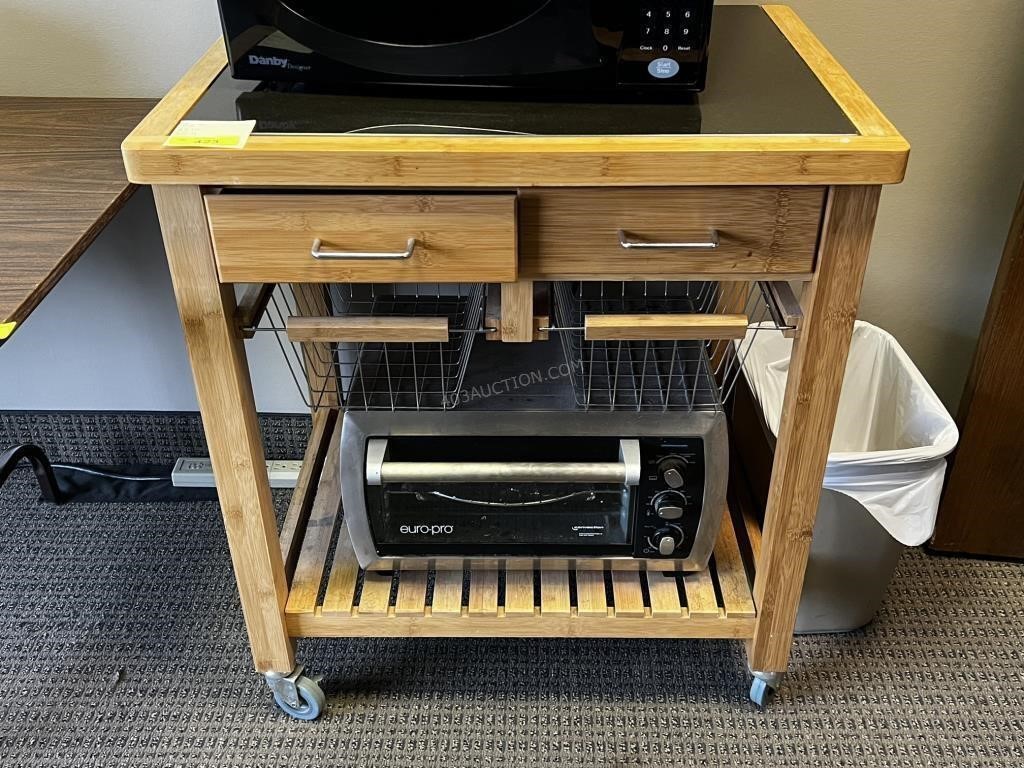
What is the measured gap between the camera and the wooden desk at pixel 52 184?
0.89 m

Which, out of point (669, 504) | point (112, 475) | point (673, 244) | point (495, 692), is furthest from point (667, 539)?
point (112, 475)

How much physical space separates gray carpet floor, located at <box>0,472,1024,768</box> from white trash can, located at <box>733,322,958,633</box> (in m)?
0.11

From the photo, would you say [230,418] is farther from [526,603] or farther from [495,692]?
[495,692]

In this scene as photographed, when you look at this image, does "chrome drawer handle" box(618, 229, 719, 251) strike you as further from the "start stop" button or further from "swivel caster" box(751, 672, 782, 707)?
"swivel caster" box(751, 672, 782, 707)

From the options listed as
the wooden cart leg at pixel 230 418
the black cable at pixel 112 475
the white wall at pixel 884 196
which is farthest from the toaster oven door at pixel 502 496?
the black cable at pixel 112 475

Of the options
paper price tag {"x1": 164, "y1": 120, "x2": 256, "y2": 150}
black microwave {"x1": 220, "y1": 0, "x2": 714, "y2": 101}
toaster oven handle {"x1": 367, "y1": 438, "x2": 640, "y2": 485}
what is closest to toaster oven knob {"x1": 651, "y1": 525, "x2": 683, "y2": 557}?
toaster oven handle {"x1": 367, "y1": 438, "x2": 640, "y2": 485}

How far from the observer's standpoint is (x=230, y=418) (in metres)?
1.06

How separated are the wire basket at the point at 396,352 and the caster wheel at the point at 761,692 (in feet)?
1.94

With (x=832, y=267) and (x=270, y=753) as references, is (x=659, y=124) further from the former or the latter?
(x=270, y=753)

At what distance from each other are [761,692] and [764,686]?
0.01 meters

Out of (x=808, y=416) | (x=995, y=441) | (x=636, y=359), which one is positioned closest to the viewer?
(x=808, y=416)

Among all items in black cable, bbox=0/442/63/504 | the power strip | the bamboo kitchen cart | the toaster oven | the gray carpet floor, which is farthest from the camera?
the power strip

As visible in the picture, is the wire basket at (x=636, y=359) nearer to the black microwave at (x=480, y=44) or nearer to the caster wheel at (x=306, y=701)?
the black microwave at (x=480, y=44)

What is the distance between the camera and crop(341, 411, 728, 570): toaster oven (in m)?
1.16
